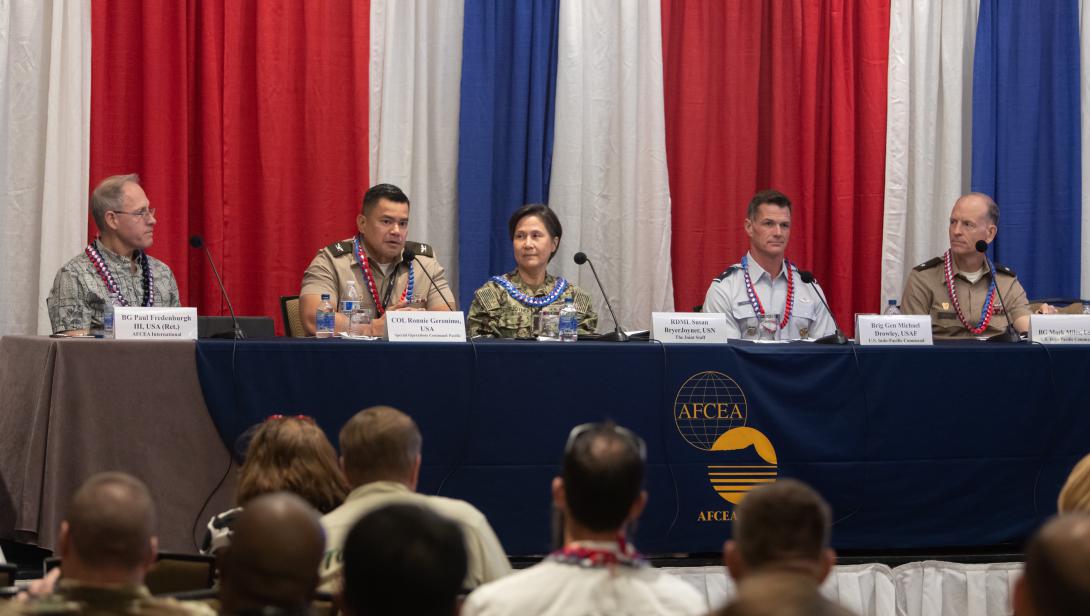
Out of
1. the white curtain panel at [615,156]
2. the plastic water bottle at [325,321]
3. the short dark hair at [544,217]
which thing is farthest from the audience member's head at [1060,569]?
the white curtain panel at [615,156]

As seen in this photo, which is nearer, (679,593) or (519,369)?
(679,593)

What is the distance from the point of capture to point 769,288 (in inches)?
200

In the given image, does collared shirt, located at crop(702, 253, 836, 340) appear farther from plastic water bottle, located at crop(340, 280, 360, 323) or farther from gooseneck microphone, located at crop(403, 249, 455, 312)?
plastic water bottle, located at crop(340, 280, 360, 323)

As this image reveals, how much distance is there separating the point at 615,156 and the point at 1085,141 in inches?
98.8

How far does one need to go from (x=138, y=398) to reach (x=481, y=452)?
1.06 meters

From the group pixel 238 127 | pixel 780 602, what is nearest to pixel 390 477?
pixel 780 602

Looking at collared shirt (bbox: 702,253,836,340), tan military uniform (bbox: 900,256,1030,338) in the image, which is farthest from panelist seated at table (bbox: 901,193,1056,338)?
collared shirt (bbox: 702,253,836,340)

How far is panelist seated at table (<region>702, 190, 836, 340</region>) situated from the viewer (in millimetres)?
4953

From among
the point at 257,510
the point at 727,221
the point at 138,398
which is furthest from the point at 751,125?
the point at 257,510

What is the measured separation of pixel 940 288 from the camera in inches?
201

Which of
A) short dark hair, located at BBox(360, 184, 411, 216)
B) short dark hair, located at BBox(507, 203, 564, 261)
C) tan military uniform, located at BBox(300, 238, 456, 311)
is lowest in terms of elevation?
tan military uniform, located at BBox(300, 238, 456, 311)

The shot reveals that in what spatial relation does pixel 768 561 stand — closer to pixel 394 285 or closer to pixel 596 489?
pixel 596 489

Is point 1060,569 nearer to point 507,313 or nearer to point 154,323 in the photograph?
point 154,323

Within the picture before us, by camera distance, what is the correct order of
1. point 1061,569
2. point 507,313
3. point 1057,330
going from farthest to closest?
point 507,313 < point 1057,330 < point 1061,569
